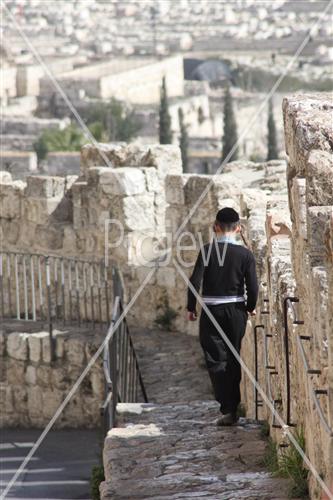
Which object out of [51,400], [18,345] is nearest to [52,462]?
[51,400]

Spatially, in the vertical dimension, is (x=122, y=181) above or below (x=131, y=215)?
above

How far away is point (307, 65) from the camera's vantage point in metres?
99.6

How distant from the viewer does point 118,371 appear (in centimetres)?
1103

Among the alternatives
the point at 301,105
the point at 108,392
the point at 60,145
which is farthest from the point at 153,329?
the point at 60,145

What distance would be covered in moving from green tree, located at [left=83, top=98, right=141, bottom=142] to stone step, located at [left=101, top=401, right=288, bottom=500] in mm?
51150

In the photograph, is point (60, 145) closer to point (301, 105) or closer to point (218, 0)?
point (301, 105)

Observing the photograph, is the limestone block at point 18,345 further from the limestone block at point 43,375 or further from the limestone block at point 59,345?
the limestone block at point 59,345

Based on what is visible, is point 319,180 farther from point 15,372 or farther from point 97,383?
point 15,372

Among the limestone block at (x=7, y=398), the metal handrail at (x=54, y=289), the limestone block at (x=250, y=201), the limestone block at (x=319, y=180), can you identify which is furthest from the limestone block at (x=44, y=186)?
the limestone block at (x=319, y=180)

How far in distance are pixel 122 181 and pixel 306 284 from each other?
7287 millimetres

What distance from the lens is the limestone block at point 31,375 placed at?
13.4 metres

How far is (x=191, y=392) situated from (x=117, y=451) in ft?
11.7

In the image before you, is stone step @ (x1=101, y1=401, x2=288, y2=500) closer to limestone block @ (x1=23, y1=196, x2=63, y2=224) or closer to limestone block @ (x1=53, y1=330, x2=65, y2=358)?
limestone block @ (x1=53, y1=330, x2=65, y2=358)

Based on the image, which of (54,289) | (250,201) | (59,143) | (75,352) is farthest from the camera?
(59,143)
